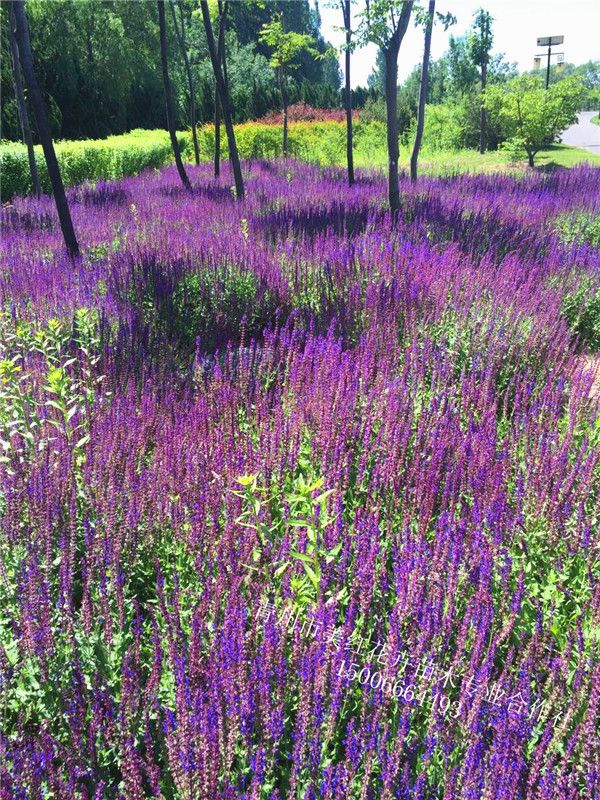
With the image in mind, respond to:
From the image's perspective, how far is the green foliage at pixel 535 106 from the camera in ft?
64.8

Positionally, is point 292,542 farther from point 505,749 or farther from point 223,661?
point 505,749

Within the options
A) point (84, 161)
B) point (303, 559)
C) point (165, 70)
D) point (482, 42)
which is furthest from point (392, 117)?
point (482, 42)

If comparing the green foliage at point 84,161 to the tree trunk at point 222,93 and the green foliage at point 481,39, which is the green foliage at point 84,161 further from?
the green foliage at point 481,39

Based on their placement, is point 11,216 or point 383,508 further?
point 11,216

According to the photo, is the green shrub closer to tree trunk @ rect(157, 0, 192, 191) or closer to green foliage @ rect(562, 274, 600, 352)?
green foliage @ rect(562, 274, 600, 352)

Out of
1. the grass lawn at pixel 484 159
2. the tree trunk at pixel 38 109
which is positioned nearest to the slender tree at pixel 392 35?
the tree trunk at pixel 38 109

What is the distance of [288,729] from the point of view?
180 centimetres

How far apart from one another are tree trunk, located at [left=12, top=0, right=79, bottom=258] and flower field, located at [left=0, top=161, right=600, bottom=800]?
149 cm

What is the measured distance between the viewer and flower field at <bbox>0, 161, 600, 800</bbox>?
1596 mm

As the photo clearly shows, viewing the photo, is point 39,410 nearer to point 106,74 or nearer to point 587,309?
point 587,309

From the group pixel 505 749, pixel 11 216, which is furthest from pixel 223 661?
pixel 11 216

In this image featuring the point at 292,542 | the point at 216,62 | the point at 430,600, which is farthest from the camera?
the point at 216,62

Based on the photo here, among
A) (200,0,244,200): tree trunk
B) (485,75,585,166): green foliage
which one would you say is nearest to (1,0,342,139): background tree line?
(485,75,585,166): green foliage

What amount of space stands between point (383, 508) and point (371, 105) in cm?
3833
